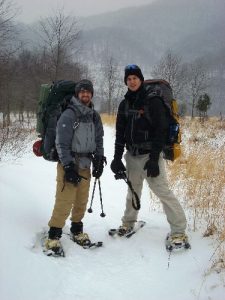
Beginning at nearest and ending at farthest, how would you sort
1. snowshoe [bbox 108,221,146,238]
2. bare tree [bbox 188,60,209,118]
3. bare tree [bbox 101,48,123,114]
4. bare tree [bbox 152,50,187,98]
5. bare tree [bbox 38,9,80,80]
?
snowshoe [bbox 108,221,146,238] → bare tree [bbox 38,9,80,80] → bare tree [bbox 152,50,187,98] → bare tree [bbox 188,60,209,118] → bare tree [bbox 101,48,123,114]

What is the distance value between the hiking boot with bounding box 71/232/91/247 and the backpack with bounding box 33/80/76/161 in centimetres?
100

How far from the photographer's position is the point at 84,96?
4.21m

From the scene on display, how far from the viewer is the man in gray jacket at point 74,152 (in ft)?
13.3

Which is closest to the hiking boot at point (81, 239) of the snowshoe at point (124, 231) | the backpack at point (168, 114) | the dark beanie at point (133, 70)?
the snowshoe at point (124, 231)

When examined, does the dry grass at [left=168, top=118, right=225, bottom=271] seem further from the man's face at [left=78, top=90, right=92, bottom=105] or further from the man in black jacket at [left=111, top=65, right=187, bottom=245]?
the man's face at [left=78, top=90, right=92, bottom=105]

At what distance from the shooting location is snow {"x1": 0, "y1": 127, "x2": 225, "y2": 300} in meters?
3.46

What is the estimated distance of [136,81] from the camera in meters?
4.36

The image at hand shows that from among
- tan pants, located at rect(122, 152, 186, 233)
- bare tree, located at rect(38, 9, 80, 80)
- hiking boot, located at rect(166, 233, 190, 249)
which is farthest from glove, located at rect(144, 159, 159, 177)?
bare tree, located at rect(38, 9, 80, 80)

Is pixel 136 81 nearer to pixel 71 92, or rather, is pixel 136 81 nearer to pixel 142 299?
pixel 71 92

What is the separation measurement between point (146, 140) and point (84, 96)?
86 cm

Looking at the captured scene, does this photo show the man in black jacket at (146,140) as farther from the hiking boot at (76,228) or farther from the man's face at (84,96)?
the hiking boot at (76,228)

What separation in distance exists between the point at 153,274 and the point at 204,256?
592mm

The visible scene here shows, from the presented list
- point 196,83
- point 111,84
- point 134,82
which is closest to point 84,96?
point 134,82

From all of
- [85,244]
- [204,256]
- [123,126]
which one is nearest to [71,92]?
[123,126]
